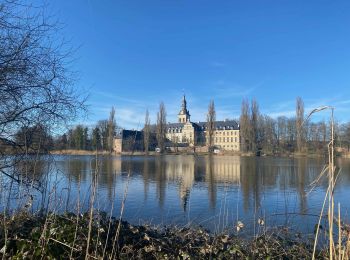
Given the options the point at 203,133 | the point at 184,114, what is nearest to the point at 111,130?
the point at 203,133

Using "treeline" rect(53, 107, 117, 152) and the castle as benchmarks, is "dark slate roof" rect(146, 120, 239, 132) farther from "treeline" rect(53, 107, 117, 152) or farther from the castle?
"treeline" rect(53, 107, 117, 152)

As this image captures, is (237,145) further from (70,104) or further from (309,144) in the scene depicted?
(70,104)

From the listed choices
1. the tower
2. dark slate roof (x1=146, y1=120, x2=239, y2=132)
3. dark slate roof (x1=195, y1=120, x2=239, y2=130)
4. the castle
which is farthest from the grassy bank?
the tower

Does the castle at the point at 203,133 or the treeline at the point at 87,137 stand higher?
the castle at the point at 203,133

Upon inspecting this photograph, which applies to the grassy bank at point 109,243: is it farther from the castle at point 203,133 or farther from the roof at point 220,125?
the roof at point 220,125

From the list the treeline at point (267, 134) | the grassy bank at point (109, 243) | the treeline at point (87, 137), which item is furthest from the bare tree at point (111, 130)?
the treeline at point (267, 134)

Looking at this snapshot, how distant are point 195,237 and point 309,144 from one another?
245 ft

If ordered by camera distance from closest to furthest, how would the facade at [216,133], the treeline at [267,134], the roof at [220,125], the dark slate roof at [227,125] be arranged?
the treeline at [267,134], the facade at [216,133], the dark slate roof at [227,125], the roof at [220,125]

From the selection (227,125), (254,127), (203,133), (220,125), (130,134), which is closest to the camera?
(130,134)

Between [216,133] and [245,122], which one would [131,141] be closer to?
[245,122]

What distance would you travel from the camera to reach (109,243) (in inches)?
157

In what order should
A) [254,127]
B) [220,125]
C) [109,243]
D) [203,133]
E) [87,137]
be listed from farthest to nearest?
[220,125]
[203,133]
[254,127]
[87,137]
[109,243]

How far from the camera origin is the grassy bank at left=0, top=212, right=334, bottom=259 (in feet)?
11.3

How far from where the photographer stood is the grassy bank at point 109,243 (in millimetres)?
3443
